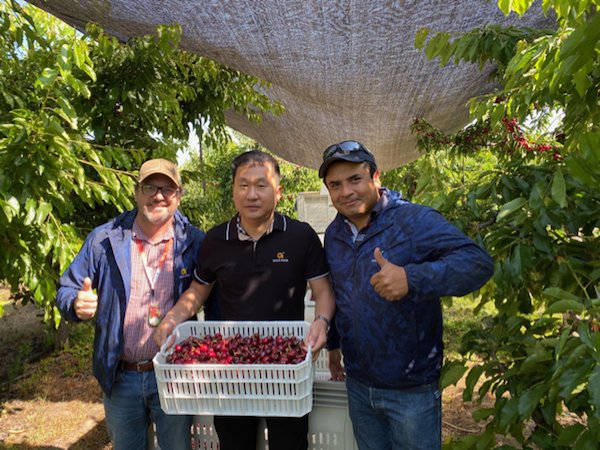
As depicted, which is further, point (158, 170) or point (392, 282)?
point (158, 170)

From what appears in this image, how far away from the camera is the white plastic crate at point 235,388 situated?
4.82 ft

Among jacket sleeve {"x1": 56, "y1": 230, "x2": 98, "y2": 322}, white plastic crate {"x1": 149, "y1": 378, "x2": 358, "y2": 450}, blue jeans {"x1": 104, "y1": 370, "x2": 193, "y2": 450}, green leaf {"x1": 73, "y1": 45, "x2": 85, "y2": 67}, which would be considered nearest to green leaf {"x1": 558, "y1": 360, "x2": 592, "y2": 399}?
white plastic crate {"x1": 149, "y1": 378, "x2": 358, "y2": 450}

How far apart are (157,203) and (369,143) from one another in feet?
8.00

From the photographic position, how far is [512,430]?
1.44 metres

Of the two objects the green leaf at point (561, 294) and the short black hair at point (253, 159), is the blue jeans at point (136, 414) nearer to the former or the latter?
the short black hair at point (253, 159)

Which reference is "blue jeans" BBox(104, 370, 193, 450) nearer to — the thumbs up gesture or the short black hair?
the thumbs up gesture

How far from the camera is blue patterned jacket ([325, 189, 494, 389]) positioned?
63.3 inches

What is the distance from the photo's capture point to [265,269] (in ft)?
6.07

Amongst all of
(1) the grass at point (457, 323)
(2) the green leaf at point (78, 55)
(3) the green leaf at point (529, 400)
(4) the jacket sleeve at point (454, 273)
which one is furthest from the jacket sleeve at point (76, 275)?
(1) the grass at point (457, 323)

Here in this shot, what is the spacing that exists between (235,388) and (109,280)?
0.86 metres

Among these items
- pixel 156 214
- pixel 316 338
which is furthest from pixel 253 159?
pixel 316 338

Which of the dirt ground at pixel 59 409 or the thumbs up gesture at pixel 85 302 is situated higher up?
the thumbs up gesture at pixel 85 302

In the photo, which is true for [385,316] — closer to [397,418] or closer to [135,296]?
[397,418]

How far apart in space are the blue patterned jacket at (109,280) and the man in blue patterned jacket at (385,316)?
32.1 inches
